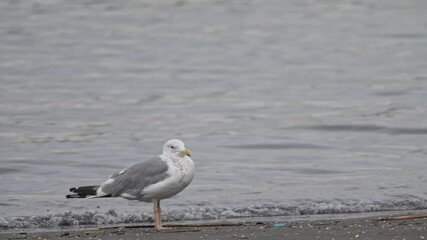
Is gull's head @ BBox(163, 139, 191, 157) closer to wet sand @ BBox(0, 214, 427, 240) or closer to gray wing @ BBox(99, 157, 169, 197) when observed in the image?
gray wing @ BBox(99, 157, 169, 197)

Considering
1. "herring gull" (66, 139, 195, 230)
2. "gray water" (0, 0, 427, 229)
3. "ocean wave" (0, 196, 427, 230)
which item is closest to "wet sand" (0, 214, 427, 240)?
"herring gull" (66, 139, 195, 230)

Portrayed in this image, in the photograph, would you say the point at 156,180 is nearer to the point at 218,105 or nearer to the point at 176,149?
the point at 176,149

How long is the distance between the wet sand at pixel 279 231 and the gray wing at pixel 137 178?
1.06 ft

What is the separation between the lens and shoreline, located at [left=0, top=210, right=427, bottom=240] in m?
7.97

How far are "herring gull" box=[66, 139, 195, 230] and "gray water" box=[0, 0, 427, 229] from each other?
3.43 ft

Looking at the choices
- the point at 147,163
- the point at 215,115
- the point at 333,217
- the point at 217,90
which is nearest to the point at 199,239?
the point at 147,163

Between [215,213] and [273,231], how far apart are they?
7.22ft

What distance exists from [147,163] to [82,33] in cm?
1999

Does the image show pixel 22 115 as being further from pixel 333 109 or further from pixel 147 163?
pixel 147 163

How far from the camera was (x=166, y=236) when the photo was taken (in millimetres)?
8305

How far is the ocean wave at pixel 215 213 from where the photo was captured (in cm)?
1001

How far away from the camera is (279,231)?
8.30 metres

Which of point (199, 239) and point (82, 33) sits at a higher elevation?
point (82, 33)

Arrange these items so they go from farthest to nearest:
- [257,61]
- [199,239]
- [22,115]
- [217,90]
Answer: [257,61]
[217,90]
[22,115]
[199,239]
